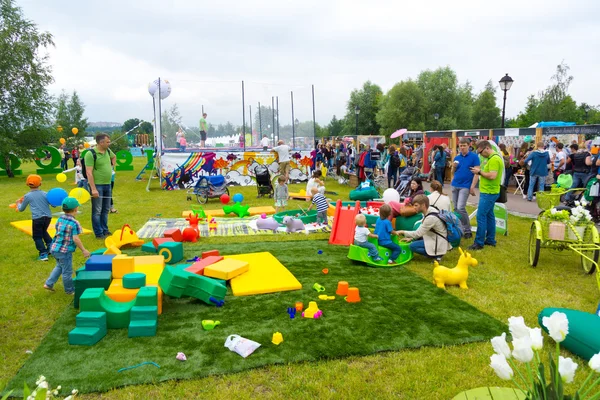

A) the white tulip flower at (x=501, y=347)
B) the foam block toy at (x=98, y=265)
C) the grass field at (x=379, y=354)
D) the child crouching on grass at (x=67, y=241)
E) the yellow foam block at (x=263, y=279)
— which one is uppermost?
the white tulip flower at (x=501, y=347)

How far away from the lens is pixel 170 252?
683 centimetres

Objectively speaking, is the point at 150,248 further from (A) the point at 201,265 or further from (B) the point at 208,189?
(B) the point at 208,189

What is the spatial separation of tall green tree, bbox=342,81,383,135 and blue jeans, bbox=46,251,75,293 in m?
59.7

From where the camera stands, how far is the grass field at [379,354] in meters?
3.43

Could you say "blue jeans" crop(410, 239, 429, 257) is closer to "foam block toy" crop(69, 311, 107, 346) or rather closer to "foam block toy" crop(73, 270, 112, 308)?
"foam block toy" crop(73, 270, 112, 308)

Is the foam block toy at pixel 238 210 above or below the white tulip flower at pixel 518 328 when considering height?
below

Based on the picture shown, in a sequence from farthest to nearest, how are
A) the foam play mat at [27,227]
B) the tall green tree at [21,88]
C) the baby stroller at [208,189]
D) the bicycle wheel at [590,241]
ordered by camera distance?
Answer: the tall green tree at [21,88] < the baby stroller at [208,189] < the foam play mat at [27,227] < the bicycle wheel at [590,241]

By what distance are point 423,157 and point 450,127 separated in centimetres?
3213

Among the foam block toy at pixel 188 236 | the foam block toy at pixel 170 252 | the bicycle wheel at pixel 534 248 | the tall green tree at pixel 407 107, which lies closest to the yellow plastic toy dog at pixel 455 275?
the bicycle wheel at pixel 534 248

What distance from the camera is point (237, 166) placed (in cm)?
1817

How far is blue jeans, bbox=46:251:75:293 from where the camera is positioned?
5.23m

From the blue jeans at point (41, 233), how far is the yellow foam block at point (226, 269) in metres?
3.04

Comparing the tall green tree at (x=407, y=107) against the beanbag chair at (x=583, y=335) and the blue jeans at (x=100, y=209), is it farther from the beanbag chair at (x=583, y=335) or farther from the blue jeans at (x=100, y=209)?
the beanbag chair at (x=583, y=335)

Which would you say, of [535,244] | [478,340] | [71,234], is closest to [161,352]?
[71,234]
